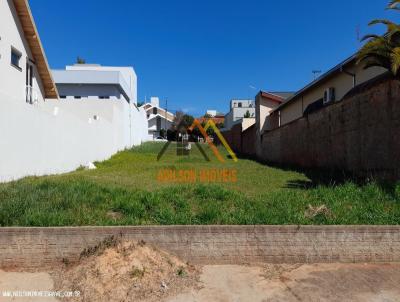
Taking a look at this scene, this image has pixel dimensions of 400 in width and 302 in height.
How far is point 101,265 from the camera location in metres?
4.00

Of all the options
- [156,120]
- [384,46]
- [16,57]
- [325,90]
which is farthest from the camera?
[156,120]

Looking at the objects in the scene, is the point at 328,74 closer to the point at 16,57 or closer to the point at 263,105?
the point at 263,105

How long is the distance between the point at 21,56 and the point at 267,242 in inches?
501

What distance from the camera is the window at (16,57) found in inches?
491

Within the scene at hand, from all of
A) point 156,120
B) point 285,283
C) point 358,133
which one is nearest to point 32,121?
point 285,283

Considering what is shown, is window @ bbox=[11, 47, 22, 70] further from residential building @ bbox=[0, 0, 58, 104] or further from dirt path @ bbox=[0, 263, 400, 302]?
dirt path @ bbox=[0, 263, 400, 302]

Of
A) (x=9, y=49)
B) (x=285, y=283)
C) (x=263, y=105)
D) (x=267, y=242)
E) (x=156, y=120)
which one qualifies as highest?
(x=156, y=120)

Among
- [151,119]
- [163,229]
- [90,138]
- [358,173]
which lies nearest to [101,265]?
[163,229]

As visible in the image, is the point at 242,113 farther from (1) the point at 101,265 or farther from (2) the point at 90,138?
(1) the point at 101,265

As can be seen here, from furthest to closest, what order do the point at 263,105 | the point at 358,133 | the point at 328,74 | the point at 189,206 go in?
the point at 263,105
the point at 328,74
the point at 358,133
the point at 189,206

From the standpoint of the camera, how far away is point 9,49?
11.9m

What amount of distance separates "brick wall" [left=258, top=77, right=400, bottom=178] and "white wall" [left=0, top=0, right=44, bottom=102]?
10481 millimetres

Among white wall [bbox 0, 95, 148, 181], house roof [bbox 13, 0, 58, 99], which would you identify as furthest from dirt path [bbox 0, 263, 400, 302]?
house roof [bbox 13, 0, 58, 99]

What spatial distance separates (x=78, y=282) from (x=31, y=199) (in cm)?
232
